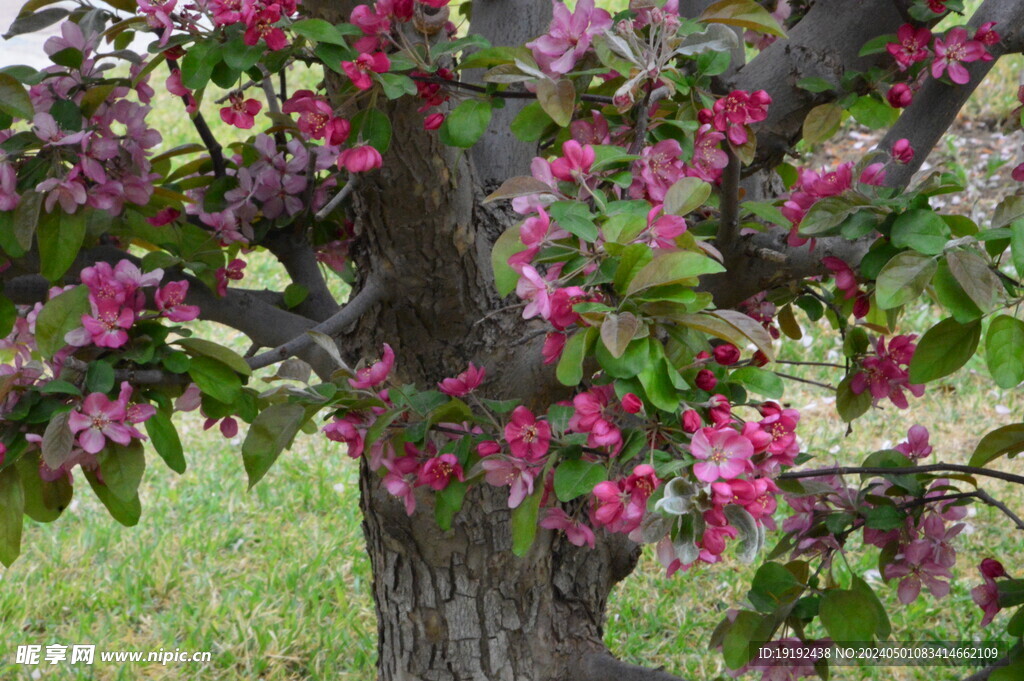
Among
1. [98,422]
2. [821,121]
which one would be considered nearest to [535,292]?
[98,422]

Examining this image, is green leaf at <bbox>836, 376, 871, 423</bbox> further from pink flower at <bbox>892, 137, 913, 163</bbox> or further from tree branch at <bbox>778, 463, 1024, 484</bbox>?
pink flower at <bbox>892, 137, 913, 163</bbox>

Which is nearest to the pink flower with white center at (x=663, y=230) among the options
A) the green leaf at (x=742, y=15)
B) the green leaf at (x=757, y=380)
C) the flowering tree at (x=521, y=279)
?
the flowering tree at (x=521, y=279)

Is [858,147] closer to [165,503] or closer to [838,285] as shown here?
[165,503]

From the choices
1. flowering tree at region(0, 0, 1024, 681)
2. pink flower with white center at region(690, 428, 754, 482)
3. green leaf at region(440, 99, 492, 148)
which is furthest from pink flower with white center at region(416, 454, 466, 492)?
pink flower with white center at region(690, 428, 754, 482)

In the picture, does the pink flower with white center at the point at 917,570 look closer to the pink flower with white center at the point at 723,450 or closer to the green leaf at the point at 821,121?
the green leaf at the point at 821,121

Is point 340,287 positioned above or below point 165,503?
above

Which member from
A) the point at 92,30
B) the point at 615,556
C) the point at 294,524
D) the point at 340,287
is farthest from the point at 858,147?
the point at 92,30

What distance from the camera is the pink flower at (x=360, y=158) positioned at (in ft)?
3.04

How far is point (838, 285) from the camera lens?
105 cm

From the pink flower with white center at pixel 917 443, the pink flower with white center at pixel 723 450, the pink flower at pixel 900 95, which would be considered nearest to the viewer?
the pink flower with white center at pixel 723 450

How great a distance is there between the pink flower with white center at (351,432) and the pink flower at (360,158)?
0.28 meters

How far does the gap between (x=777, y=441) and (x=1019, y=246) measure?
238 mm

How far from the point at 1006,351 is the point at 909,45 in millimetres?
399

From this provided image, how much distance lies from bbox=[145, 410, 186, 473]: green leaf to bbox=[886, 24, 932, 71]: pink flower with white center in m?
0.83
